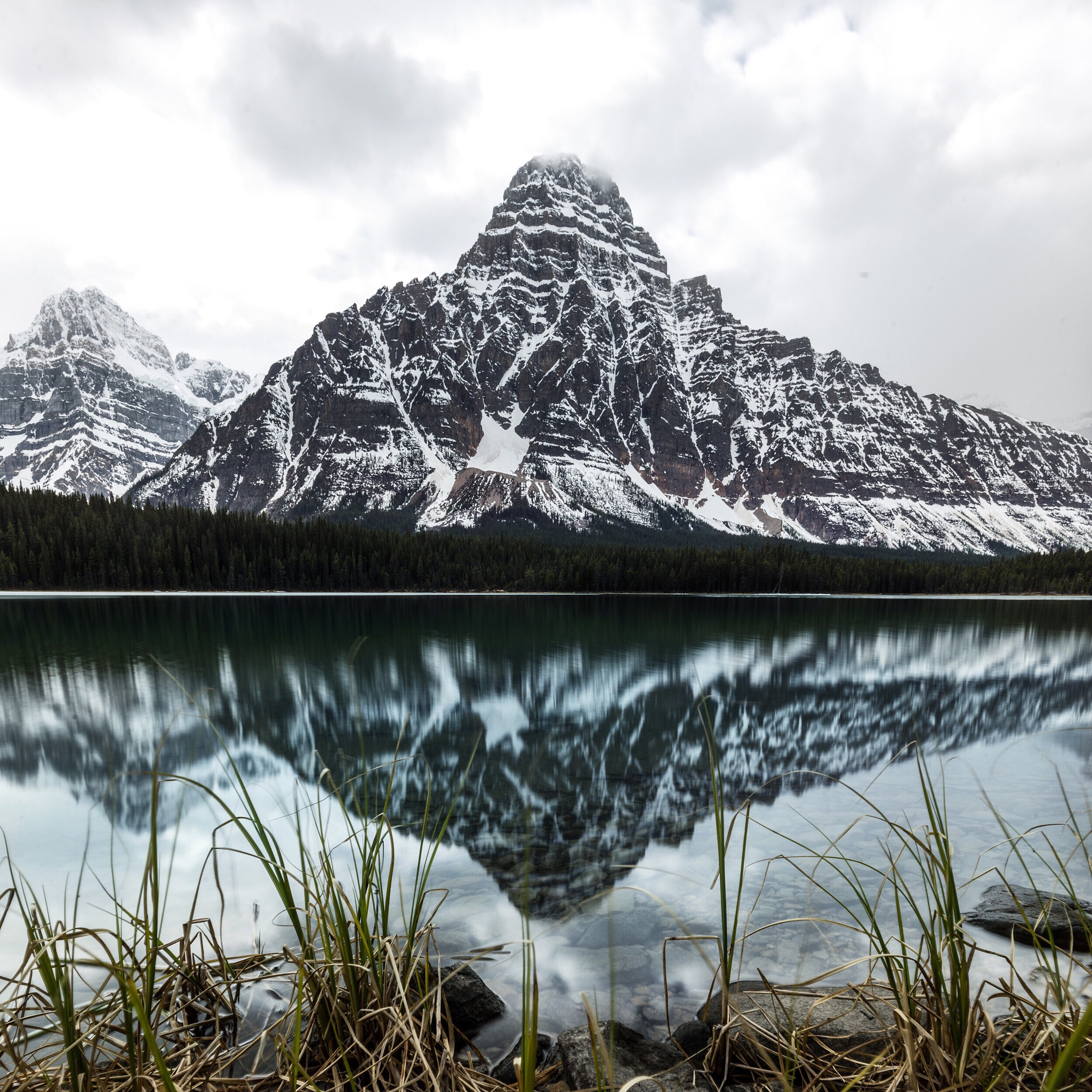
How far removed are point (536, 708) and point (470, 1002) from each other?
13.4 metres

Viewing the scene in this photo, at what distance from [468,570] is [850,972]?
7693cm

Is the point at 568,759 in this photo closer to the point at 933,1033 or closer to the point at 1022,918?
the point at 1022,918

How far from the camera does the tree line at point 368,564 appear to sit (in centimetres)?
6431

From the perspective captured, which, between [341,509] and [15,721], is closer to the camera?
[15,721]

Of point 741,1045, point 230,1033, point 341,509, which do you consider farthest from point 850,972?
point 341,509

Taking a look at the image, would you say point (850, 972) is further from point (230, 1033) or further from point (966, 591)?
point (966, 591)

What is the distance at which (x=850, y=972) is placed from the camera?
184 inches

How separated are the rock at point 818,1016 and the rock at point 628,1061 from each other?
29 centimetres

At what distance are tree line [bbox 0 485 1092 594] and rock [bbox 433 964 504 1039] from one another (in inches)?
2996

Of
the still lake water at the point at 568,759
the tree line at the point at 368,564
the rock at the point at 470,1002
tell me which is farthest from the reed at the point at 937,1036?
the tree line at the point at 368,564

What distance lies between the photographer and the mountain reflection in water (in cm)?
869

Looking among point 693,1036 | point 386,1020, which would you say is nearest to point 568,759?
point 693,1036

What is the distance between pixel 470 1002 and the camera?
3.71m

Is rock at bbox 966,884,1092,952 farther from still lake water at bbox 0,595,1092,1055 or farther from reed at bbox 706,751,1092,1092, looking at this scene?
reed at bbox 706,751,1092,1092
